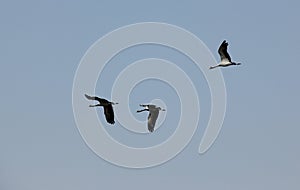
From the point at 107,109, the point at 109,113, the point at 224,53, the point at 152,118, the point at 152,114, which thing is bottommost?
the point at 152,118

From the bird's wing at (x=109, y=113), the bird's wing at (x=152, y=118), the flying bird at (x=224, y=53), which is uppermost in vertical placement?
the flying bird at (x=224, y=53)

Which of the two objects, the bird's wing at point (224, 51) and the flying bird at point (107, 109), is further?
the flying bird at point (107, 109)

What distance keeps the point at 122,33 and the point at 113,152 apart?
29.4 ft

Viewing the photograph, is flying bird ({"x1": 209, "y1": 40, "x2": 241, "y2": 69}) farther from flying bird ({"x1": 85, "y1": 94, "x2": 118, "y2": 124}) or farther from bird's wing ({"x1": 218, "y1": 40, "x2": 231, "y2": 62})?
flying bird ({"x1": 85, "y1": 94, "x2": 118, "y2": 124})

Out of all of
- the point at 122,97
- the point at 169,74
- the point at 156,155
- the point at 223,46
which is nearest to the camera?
the point at 223,46

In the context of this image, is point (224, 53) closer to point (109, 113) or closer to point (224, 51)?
point (224, 51)

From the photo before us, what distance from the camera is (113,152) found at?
62719 mm

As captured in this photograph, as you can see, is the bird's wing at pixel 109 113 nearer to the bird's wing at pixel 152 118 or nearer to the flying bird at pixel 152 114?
the flying bird at pixel 152 114

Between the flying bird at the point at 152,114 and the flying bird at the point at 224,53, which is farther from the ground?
the flying bird at the point at 224,53

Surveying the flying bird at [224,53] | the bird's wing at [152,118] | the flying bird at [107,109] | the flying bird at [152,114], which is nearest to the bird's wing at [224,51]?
the flying bird at [224,53]

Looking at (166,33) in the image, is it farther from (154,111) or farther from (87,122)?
(154,111)

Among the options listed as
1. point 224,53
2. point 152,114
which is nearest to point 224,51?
point 224,53

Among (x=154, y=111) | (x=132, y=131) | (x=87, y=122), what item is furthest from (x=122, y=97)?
(x=154, y=111)

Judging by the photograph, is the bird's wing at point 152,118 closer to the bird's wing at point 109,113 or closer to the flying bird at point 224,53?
the bird's wing at point 109,113
